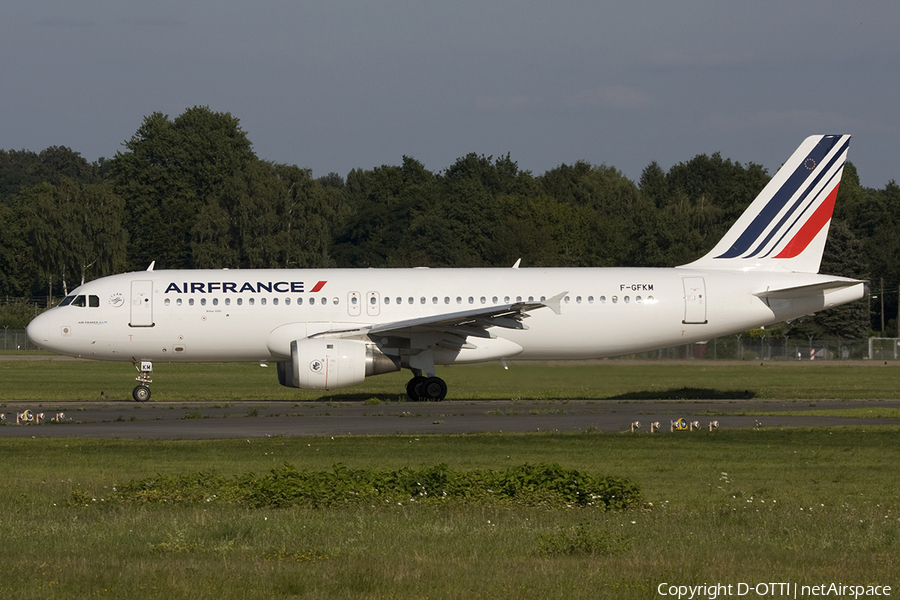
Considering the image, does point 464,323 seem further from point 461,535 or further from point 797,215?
point 461,535

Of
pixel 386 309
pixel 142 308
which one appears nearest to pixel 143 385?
pixel 142 308

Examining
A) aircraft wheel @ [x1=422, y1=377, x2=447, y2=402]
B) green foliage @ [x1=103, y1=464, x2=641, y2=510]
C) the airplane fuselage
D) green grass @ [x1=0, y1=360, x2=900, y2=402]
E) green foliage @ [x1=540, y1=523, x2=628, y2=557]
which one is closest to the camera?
green foliage @ [x1=540, y1=523, x2=628, y2=557]

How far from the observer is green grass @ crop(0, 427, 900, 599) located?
8.41 meters

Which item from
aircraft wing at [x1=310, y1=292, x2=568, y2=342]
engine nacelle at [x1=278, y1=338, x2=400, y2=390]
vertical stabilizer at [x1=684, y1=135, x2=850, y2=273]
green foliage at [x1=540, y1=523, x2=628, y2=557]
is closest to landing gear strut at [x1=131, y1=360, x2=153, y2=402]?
engine nacelle at [x1=278, y1=338, x2=400, y2=390]

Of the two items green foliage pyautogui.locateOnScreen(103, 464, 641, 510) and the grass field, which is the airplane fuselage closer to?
the grass field

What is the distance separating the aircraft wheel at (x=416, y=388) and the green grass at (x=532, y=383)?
113 centimetres

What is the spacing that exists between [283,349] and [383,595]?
21506 mm

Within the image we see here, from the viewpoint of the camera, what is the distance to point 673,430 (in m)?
20.9

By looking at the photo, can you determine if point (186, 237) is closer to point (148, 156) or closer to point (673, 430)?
point (148, 156)

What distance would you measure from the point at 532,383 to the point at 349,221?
79.9 m

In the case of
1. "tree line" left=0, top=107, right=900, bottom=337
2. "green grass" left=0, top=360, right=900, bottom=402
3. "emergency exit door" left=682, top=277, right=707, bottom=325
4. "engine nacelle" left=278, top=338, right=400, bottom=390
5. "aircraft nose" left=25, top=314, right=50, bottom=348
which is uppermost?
"tree line" left=0, top=107, right=900, bottom=337

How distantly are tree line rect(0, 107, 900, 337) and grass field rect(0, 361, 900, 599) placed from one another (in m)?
53.7

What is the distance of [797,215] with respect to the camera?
30.9 metres

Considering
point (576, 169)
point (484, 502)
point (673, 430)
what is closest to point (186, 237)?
point (576, 169)
